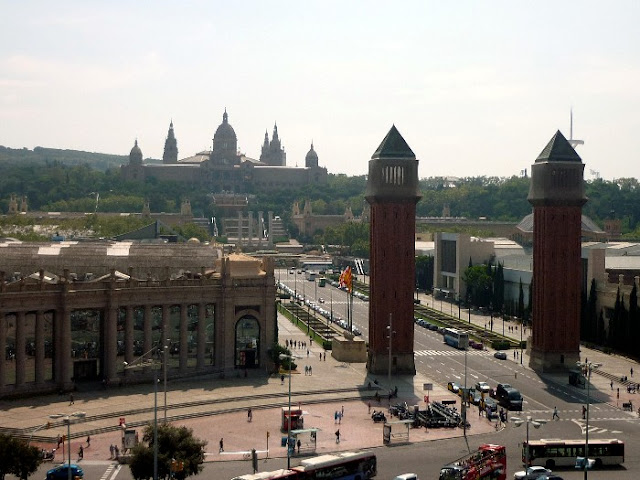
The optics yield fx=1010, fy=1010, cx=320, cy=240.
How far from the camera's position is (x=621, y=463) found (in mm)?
65562

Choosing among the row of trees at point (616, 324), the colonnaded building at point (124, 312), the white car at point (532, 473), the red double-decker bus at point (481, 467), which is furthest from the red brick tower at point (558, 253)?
the white car at point (532, 473)

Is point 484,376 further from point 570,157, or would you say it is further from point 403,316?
point 570,157

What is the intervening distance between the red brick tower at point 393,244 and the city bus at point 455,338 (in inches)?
624

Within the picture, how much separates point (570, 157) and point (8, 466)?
67.1 m

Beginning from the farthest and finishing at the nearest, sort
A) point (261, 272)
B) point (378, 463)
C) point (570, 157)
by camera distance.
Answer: point (570, 157), point (261, 272), point (378, 463)

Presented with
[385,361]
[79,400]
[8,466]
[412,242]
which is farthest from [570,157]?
[8,466]

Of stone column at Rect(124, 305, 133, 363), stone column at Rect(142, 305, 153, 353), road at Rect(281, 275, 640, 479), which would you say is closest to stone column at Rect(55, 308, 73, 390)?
stone column at Rect(124, 305, 133, 363)

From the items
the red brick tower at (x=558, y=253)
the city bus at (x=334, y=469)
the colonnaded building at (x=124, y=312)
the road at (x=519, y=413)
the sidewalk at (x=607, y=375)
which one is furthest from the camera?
the red brick tower at (x=558, y=253)

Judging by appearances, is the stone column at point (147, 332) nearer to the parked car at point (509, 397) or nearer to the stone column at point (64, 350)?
the stone column at point (64, 350)

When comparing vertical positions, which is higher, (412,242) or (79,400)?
(412,242)

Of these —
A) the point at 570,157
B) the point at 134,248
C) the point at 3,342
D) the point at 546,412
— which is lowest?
the point at 546,412

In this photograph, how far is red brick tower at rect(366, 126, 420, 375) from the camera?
99.2m

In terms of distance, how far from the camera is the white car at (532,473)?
59344 mm

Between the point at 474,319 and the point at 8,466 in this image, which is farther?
the point at 474,319
